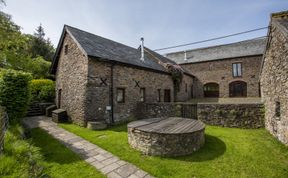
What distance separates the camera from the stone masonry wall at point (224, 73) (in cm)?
2005

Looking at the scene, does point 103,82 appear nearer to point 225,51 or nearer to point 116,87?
point 116,87

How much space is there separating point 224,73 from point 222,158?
19.5 metres

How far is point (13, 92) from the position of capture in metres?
7.38

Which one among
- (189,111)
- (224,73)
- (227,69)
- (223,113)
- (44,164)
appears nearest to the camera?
(44,164)

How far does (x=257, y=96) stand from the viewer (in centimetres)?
1994

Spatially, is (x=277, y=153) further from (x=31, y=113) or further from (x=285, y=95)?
(x=31, y=113)

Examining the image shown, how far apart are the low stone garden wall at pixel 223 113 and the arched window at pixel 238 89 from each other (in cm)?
1488

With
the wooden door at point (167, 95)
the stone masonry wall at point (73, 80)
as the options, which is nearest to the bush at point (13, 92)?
the stone masonry wall at point (73, 80)

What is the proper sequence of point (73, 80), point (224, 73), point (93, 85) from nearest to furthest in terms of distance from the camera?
1. point (93, 85)
2. point (73, 80)
3. point (224, 73)

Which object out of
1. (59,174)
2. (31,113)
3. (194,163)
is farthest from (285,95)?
(31,113)

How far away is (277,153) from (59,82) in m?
13.3

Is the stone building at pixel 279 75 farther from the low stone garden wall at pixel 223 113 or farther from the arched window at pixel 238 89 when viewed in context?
the arched window at pixel 238 89

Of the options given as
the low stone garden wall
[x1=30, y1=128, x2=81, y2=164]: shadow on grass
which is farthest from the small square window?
[x1=30, y1=128, x2=81, y2=164]: shadow on grass

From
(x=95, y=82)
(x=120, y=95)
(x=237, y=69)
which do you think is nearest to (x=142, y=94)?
(x=120, y=95)
